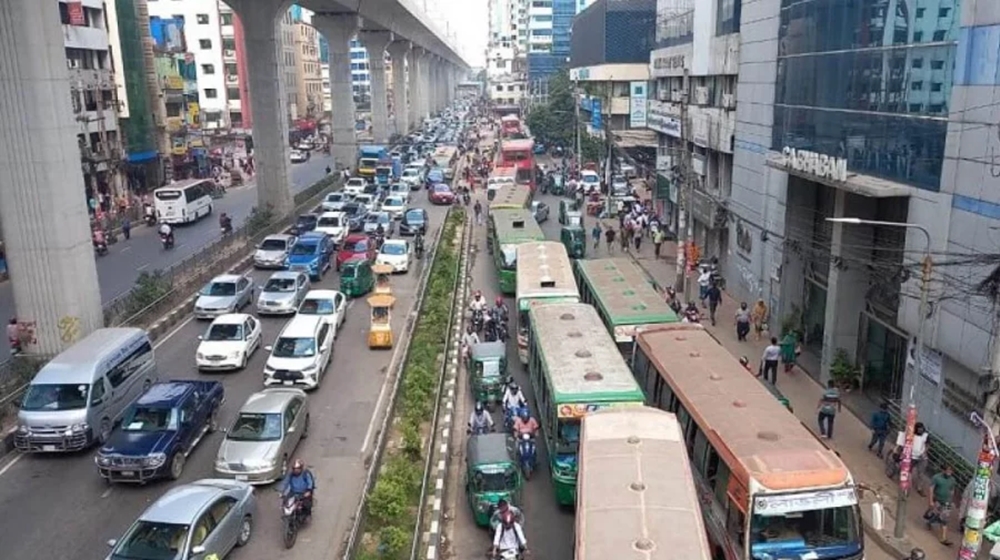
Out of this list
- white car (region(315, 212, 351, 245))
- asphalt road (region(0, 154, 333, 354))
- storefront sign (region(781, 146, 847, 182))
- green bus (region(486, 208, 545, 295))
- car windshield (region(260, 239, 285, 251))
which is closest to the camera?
storefront sign (region(781, 146, 847, 182))

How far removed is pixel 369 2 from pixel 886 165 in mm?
55437

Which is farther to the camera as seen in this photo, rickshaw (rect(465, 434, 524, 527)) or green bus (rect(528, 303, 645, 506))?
green bus (rect(528, 303, 645, 506))

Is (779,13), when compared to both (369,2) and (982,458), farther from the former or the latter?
(369,2)

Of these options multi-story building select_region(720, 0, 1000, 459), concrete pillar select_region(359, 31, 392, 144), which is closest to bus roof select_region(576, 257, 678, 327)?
multi-story building select_region(720, 0, 1000, 459)

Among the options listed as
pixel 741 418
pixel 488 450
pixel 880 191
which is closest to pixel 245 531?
pixel 488 450

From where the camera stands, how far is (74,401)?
18.4 meters

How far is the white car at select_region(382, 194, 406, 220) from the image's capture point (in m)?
49.2

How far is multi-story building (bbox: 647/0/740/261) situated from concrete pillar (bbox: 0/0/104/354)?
20.7m

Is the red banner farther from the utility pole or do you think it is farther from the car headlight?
the car headlight

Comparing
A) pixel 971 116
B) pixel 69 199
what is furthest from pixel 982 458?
pixel 69 199

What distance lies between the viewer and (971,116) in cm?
1573

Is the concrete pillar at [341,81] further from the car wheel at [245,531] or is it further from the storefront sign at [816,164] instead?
the car wheel at [245,531]

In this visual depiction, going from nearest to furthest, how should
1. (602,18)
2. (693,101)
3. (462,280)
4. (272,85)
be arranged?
(462,280) → (693,101) → (272,85) → (602,18)

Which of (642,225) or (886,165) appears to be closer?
(886,165)
